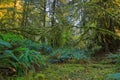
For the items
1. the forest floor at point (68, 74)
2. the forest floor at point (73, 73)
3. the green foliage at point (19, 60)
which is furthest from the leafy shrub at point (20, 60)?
the forest floor at point (73, 73)

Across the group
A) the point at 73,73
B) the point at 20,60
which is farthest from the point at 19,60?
the point at 73,73

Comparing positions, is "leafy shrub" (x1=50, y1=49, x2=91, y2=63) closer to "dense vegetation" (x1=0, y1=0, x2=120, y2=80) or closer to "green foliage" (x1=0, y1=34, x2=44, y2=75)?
"dense vegetation" (x1=0, y1=0, x2=120, y2=80)

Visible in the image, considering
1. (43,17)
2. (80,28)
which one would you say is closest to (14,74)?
(80,28)

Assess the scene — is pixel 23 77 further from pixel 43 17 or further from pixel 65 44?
pixel 43 17

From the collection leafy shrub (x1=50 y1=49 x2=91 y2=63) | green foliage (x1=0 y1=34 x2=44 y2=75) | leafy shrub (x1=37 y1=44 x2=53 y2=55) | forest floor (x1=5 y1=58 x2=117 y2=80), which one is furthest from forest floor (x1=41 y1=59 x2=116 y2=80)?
leafy shrub (x1=37 y1=44 x2=53 y2=55)

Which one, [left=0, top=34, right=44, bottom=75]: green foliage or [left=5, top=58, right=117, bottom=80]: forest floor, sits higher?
[left=0, top=34, right=44, bottom=75]: green foliage

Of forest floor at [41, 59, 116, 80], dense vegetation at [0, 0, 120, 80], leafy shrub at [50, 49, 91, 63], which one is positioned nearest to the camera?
forest floor at [41, 59, 116, 80]

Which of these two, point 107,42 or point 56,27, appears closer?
point 56,27

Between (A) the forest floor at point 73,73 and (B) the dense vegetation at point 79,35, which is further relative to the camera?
(B) the dense vegetation at point 79,35

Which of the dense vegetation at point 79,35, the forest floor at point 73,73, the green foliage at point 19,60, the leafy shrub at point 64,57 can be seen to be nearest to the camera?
the green foliage at point 19,60

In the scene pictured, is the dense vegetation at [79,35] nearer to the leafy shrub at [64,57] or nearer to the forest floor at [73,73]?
the leafy shrub at [64,57]

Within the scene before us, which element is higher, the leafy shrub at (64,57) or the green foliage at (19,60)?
the green foliage at (19,60)

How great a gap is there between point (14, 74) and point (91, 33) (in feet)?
14.7

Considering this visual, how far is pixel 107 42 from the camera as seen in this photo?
314 inches
